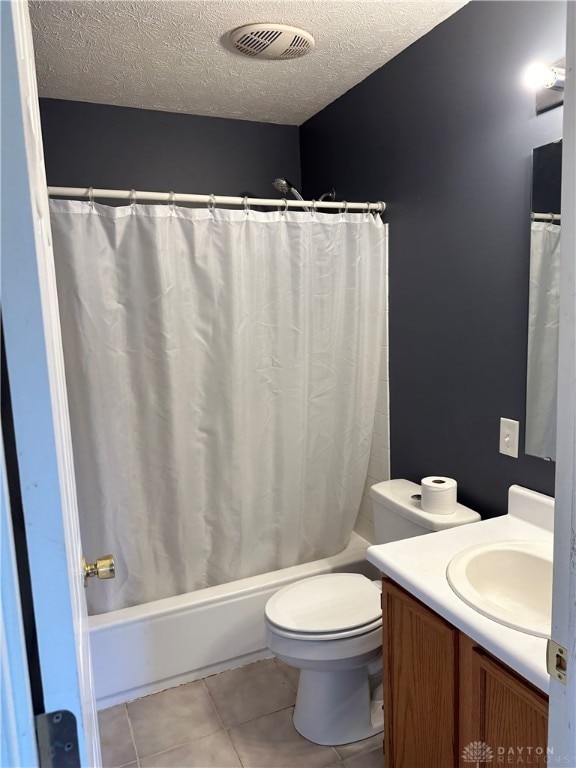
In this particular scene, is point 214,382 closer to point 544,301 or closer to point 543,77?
point 544,301

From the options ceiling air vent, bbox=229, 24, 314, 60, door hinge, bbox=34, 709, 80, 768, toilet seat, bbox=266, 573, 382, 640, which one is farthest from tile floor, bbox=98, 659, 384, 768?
ceiling air vent, bbox=229, 24, 314, 60

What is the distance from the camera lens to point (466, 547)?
1.49 meters

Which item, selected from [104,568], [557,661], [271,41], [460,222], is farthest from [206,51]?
[557,661]

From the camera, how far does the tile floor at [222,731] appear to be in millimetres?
1761

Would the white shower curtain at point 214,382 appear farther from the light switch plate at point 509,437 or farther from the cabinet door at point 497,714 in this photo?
the cabinet door at point 497,714

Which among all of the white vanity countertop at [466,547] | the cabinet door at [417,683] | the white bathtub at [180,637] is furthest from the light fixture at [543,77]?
the white bathtub at [180,637]

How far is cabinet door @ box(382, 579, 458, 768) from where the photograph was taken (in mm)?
1291

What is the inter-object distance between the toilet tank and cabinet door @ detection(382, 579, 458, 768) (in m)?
0.39

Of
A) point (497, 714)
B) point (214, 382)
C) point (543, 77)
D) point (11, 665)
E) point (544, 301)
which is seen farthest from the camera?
point (214, 382)

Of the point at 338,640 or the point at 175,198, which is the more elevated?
the point at 175,198

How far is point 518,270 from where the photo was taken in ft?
5.38

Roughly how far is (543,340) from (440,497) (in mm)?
602

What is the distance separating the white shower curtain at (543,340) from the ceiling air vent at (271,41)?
3.42ft

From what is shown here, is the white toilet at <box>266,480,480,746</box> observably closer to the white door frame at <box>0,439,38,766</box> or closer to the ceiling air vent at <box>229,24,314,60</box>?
the white door frame at <box>0,439,38,766</box>
